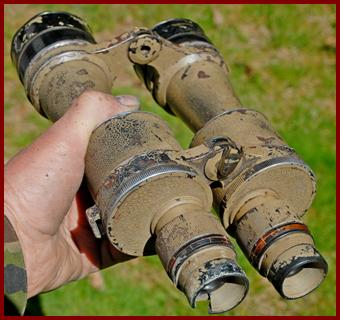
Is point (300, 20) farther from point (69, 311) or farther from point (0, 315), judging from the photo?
point (0, 315)

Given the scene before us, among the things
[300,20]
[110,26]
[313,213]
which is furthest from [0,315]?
[300,20]

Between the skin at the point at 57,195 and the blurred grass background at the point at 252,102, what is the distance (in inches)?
31.9

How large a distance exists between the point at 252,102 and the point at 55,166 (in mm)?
2000

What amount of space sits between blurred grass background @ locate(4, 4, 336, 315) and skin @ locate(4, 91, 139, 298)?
0.81 meters

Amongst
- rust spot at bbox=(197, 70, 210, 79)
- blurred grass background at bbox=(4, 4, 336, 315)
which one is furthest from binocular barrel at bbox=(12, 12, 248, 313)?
blurred grass background at bbox=(4, 4, 336, 315)

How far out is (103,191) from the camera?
1752 millimetres

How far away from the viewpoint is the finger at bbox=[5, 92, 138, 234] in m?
2.05

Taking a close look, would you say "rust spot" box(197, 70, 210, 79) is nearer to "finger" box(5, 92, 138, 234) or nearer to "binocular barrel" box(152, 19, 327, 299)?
"binocular barrel" box(152, 19, 327, 299)

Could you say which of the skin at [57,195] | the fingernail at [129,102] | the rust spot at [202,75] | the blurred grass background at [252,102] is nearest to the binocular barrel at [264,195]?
the rust spot at [202,75]

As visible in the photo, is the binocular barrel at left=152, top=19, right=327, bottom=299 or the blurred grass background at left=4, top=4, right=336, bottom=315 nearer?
the binocular barrel at left=152, top=19, right=327, bottom=299

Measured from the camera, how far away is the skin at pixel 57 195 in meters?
2.06

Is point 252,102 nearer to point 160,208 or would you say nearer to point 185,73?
point 185,73

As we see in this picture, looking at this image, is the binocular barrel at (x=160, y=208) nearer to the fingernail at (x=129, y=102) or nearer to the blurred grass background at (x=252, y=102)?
the fingernail at (x=129, y=102)

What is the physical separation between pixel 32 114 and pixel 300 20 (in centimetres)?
164
